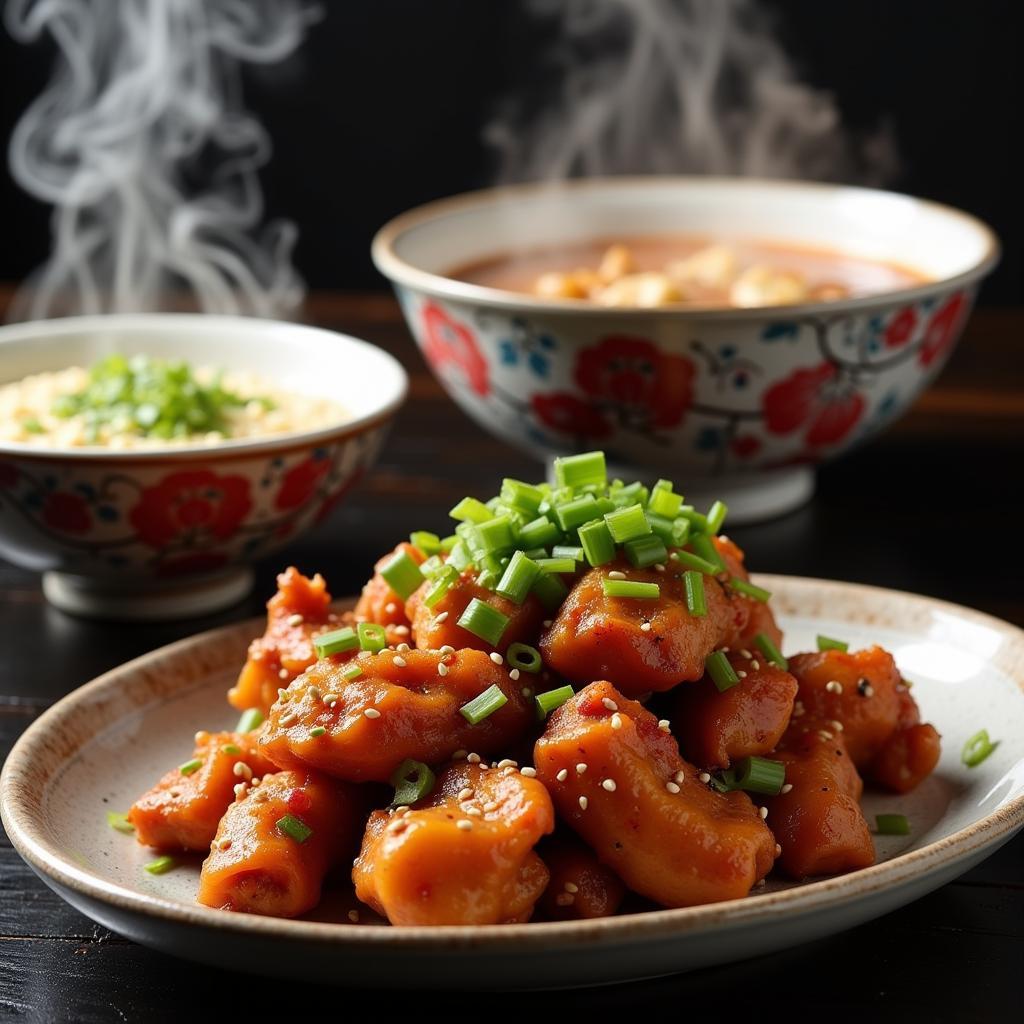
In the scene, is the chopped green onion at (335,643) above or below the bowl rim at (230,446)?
above

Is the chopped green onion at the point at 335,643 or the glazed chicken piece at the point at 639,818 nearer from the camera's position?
the glazed chicken piece at the point at 639,818

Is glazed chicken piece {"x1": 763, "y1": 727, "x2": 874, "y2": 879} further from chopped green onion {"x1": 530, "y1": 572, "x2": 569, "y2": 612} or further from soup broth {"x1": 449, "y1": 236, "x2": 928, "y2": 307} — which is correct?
soup broth {"x1": 449, "y1": 236, "x2": 928, "y2": 307}

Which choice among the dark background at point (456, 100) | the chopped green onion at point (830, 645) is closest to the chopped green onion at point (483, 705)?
the chopped green onion at point (830, 645)

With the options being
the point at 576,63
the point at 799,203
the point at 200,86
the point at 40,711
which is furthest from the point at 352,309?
the point at 40,711

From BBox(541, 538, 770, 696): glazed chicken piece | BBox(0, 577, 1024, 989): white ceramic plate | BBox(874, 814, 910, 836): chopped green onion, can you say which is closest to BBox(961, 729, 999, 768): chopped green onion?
BBox(0, 577, 1024, 989): white ceramic plate

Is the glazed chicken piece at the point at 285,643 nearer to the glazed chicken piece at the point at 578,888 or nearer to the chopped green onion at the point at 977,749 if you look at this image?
the glazed chicken piece at the point at 578,888

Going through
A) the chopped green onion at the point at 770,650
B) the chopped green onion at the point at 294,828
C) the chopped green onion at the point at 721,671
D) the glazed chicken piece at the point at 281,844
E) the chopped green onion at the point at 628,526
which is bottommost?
the glazed chicken piece at the point at 281,844
